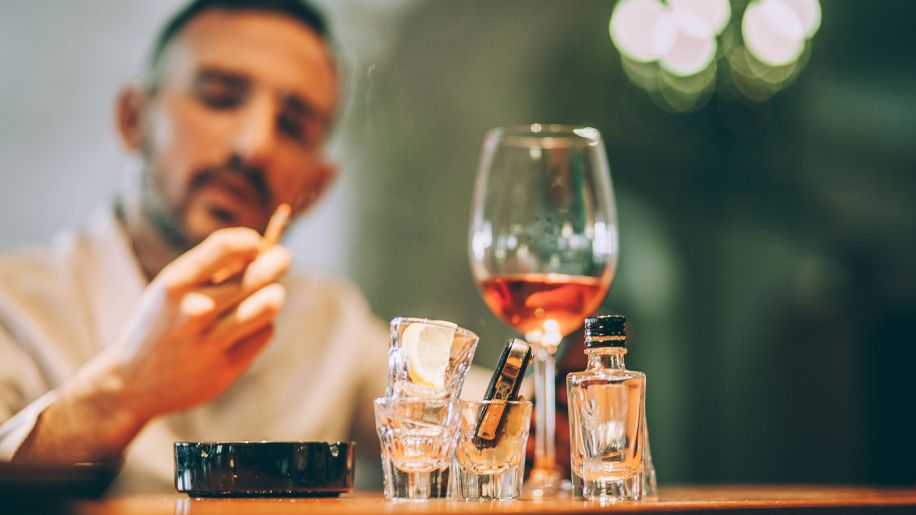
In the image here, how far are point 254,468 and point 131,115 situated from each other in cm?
95

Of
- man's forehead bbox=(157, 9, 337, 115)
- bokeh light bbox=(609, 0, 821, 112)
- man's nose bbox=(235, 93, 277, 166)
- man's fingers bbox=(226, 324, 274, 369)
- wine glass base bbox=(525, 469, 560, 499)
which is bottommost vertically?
wine glass base bbox=(525, 469, 560, 499)

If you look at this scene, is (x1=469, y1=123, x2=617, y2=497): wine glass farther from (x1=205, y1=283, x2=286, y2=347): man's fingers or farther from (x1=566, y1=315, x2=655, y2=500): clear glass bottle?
(x1=205, y1=283, x2=286, y2=347): man's fingers

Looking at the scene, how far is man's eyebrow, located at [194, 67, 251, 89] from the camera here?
1.54m

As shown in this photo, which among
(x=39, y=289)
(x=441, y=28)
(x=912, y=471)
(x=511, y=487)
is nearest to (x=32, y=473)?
(x=511, y=487)

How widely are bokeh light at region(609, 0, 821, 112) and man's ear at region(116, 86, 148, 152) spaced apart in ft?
4.71

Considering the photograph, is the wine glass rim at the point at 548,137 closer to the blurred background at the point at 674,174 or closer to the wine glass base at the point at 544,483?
the wine glass base at the point at 544,483

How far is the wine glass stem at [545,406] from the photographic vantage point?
0.87m

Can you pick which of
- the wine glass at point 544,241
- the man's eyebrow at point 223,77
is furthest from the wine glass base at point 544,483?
the man's eyebrow at point 223,77

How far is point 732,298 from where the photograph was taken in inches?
152

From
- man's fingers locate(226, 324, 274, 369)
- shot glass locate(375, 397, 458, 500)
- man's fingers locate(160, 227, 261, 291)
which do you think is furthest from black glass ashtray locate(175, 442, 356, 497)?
man's fingers locate(226, 324, 274, 369)

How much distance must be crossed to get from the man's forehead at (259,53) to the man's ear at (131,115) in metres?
0.06

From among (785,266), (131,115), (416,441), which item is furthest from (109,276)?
(785,266)

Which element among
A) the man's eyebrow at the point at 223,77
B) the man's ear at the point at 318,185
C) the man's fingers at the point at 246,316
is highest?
the man's eyebrow at the point at 223,77

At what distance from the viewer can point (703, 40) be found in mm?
2883
